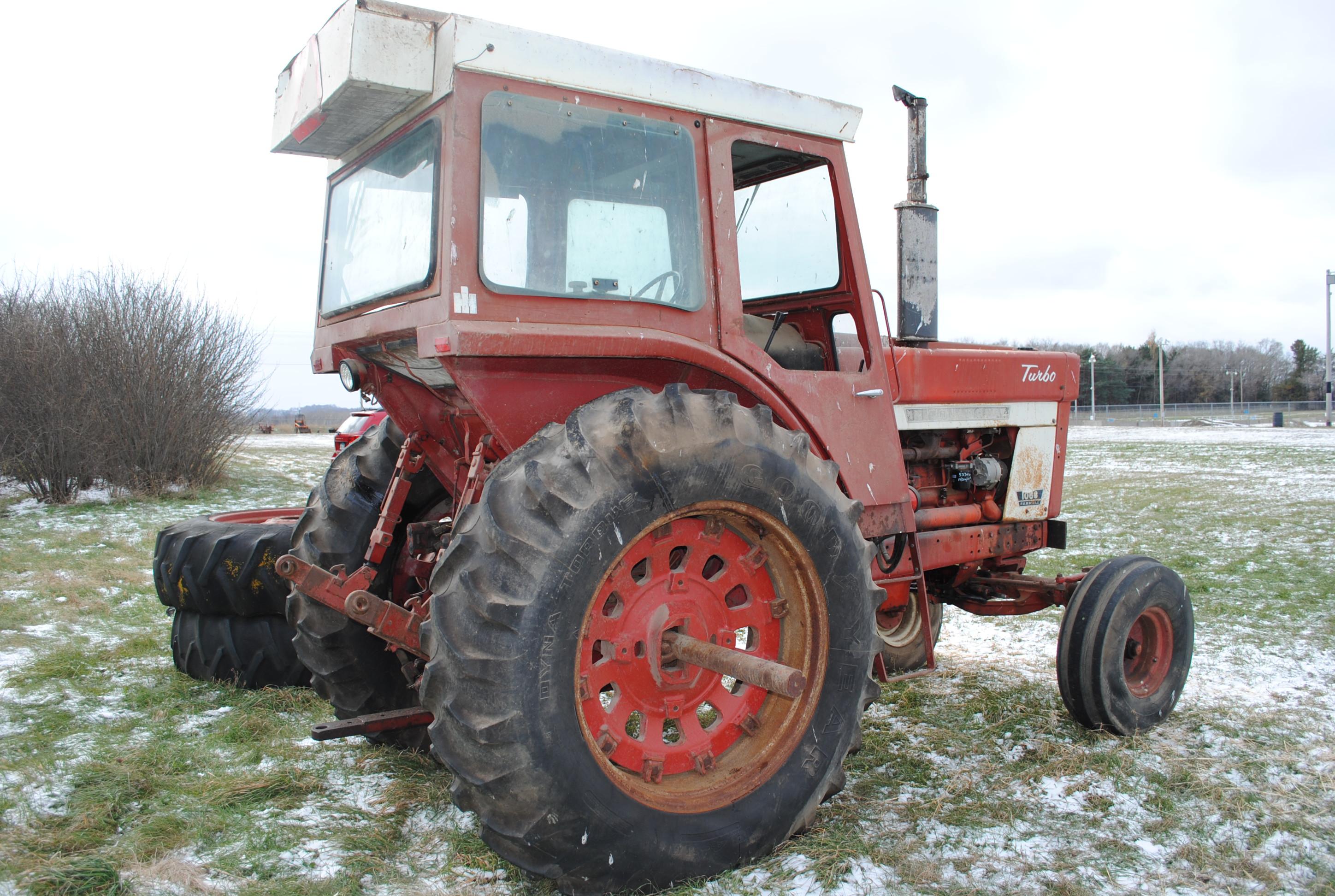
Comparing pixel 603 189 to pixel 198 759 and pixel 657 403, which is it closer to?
pixel 657 403

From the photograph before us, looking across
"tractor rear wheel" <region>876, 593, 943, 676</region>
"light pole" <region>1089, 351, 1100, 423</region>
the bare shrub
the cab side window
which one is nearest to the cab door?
the cab side window

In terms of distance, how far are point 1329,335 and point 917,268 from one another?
1856 inches

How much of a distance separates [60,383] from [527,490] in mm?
13898

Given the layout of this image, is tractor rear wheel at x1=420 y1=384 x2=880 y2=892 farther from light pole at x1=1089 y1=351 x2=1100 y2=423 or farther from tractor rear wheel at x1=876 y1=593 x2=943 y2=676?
light pole at x1=1089 y1=351 x2=1100 y2=423

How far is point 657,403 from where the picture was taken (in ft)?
8.98

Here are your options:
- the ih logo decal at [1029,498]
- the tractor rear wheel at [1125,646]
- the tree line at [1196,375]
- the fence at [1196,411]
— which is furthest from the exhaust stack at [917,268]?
the tree line at [1196,375]

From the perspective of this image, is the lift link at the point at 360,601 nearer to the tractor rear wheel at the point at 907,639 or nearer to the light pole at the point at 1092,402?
the tractor rear wheel at the point at 907,639

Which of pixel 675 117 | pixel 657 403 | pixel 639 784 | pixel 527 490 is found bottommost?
A: pixel 639 784

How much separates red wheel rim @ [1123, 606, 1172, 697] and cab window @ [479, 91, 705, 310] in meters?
2.81

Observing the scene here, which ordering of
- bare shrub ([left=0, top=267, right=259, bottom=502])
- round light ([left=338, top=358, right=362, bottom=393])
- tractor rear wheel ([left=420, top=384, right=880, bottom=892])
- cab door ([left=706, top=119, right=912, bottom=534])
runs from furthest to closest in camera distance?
bare shrub ([left=0, top=267, right=259, bottom=502]) < round light ([left=338, top=358, right=362, bottom=393]) < cab door ([left=706, top=119, right=912, bottom=534]) < tractor rear wheel ([left=420, top=384, right=880, bottom=892])

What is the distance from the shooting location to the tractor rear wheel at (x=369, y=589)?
3.56 meters

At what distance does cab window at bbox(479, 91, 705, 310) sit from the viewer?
2.79m

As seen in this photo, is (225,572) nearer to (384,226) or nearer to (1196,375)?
(384,226)

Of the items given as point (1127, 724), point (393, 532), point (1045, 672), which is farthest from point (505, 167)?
point (1045, 672)
